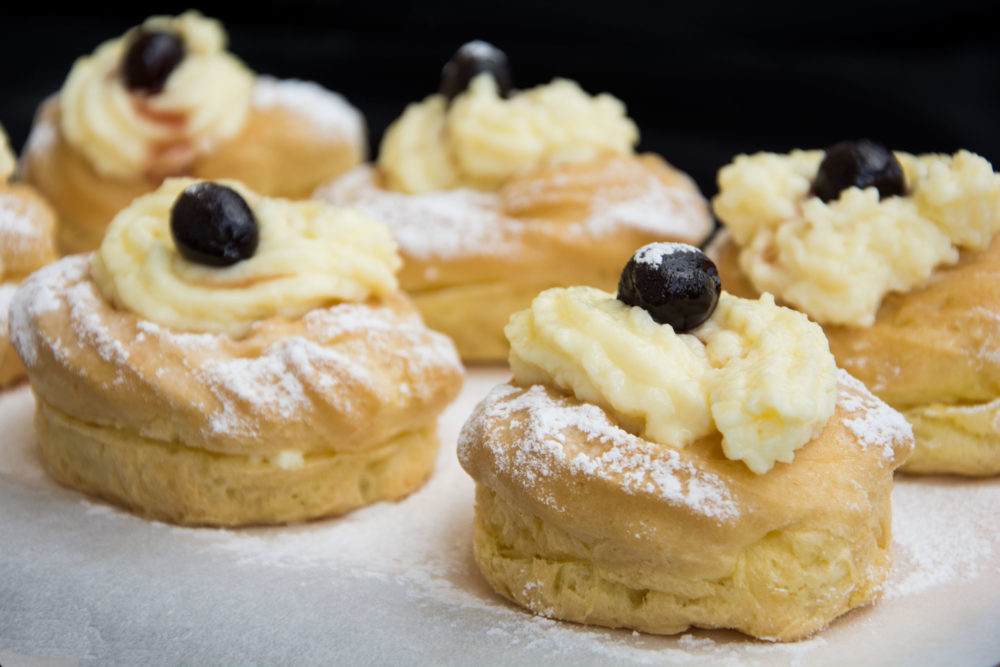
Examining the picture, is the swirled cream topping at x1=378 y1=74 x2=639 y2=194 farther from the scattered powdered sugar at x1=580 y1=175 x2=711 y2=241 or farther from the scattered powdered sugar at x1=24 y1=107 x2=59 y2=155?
the scattered powdered sugar at x1=24 y1=107 x2=59 y2=155

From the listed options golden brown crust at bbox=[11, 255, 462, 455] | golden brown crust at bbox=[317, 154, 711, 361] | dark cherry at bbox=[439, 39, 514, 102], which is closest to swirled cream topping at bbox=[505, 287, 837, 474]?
golden brown crust at bbox=[11, 255, 462, 455]

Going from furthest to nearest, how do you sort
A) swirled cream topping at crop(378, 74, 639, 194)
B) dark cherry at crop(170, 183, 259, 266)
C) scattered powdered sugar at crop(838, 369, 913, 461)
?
swirled cream topping at crop(378, 74, 639, 194) → dark cherry at crop(170, 183, 259, 266) → scattered powdered sugar at crop(838, 369, 913, 461)

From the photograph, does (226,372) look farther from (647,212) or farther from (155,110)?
(155,110)

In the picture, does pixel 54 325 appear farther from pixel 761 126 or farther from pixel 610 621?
pixel 761 126

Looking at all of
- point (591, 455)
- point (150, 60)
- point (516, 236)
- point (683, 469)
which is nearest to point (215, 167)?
point (150, 60)

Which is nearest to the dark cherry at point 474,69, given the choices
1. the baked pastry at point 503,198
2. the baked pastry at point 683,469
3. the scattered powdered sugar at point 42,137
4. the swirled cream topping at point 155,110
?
the baked pastry at point 503,198

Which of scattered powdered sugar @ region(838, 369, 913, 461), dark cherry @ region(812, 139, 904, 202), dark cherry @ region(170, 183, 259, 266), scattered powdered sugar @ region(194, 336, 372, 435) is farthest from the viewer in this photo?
dark cherry @ region(812, 139, 904, 202)

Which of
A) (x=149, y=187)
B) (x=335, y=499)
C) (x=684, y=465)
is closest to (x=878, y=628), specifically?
(x=684, y=465)
